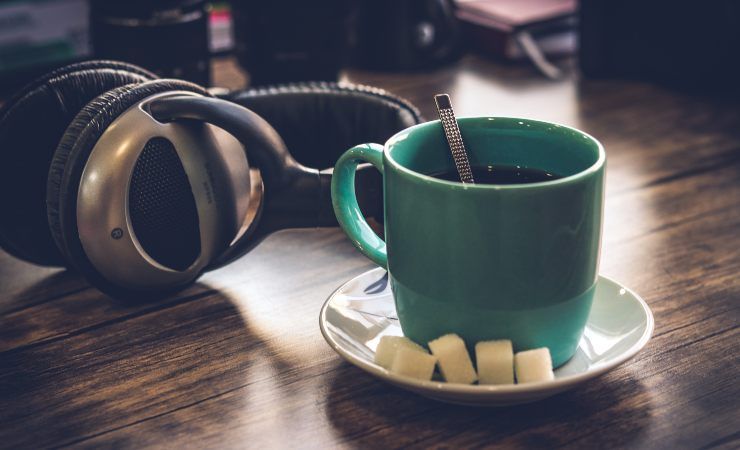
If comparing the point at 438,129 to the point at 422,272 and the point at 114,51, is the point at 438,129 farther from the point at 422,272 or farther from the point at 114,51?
the point at 114,51

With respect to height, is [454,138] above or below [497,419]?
above

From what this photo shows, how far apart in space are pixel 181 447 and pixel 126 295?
16cm

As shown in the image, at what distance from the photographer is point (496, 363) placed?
50 cm

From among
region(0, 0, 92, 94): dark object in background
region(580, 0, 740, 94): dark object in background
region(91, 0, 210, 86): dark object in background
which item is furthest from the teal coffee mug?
region(0, 0, 92, 94): dark object in background

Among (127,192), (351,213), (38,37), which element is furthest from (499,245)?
(38,37)

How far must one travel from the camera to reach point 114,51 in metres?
0.99

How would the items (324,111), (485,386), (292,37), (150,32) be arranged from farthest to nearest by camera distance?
(292,37) < (150,32) < (324,111) < (485,386)

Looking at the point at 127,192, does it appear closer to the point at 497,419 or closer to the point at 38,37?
the point at 497,419

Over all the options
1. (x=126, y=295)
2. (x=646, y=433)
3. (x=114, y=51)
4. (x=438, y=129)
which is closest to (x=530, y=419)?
(x=646, y=433)

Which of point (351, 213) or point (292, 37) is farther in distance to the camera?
point (292, 37)

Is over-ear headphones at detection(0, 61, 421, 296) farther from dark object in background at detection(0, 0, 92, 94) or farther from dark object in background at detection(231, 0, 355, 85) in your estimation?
dark object in background at detection(0, 0, 92, 94)

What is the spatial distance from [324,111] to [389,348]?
0.37 m

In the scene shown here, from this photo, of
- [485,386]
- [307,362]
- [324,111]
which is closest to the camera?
[485,386]

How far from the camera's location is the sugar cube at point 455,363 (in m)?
0.51
